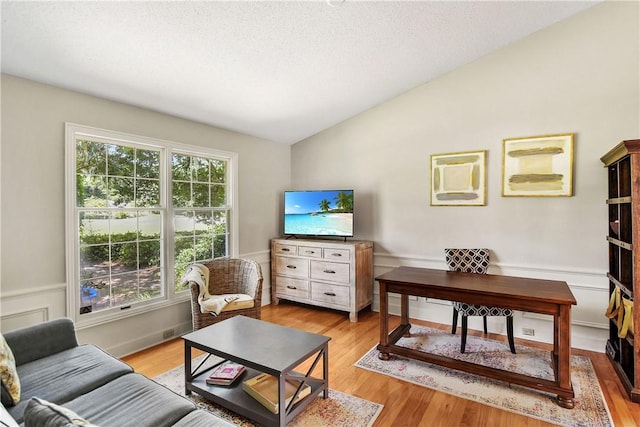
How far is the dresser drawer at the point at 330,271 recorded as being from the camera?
3881 mm

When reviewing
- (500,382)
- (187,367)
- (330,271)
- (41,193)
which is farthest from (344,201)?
(41,193)

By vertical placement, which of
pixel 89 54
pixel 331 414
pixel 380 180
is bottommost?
pixel 331 414

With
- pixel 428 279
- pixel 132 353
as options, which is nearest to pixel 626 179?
pixel 428 279

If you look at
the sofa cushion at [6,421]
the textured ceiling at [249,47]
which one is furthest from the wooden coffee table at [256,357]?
the textured ceiling at [249,47]

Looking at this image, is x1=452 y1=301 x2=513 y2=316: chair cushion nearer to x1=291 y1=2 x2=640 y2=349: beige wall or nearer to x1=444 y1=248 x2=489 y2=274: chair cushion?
x1=444 y1=248 x2=489 y2=274: chair cushion

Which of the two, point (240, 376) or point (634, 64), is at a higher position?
point (634, 64)

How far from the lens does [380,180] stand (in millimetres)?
4137

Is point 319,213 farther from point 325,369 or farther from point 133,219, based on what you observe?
point 325,369

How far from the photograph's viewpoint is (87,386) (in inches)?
67.2

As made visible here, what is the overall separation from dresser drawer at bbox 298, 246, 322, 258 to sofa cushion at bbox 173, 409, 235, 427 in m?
2.64

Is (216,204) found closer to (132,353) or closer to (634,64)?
(132,353)

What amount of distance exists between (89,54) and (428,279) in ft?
10.2

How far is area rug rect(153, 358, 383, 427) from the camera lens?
2018 mm

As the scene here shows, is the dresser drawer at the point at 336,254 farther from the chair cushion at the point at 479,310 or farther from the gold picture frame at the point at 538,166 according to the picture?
the gold picture frame at the point at 538,166
